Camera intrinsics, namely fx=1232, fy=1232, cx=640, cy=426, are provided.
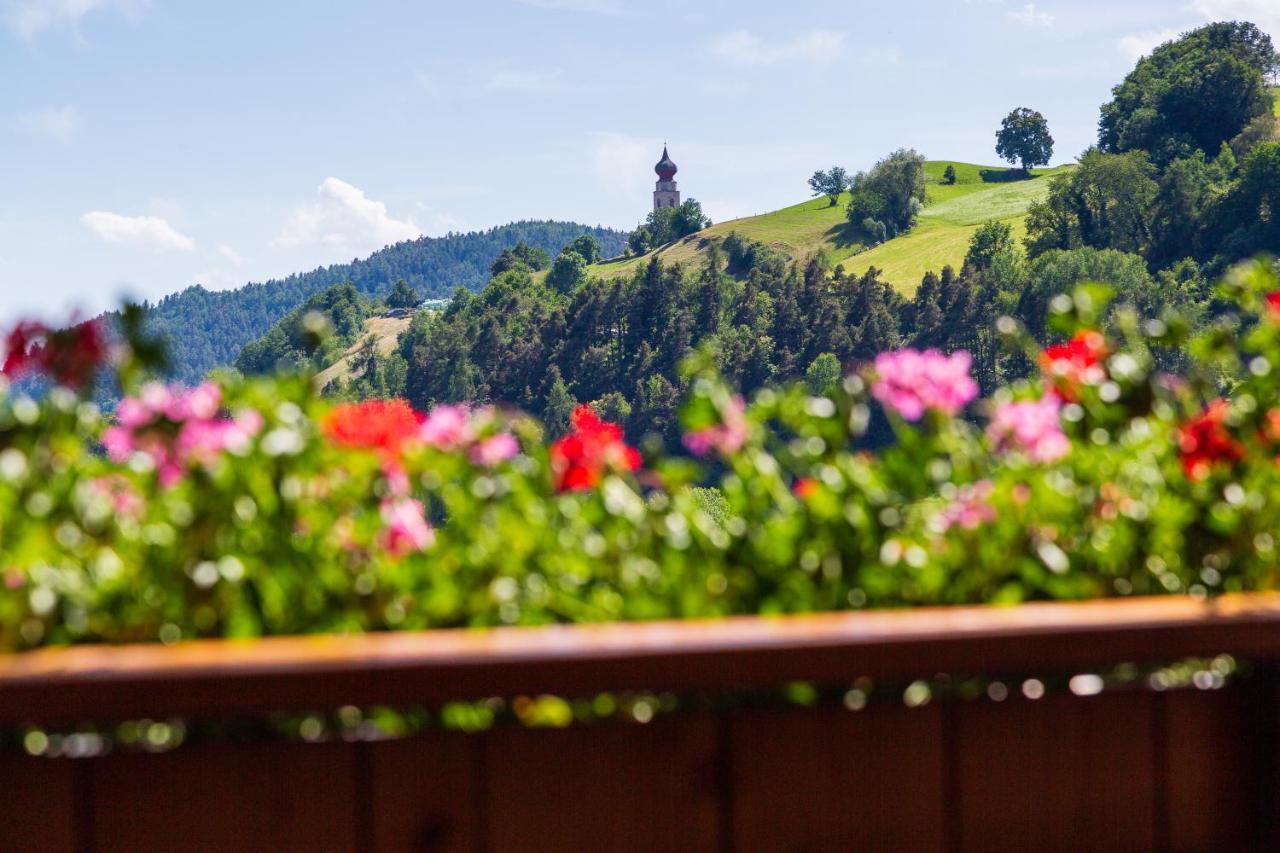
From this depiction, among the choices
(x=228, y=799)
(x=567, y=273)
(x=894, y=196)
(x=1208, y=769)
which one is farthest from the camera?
(x=567, y=273)

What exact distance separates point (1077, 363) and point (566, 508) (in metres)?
0.82

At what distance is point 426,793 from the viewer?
4.30 feet

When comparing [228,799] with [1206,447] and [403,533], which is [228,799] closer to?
[403,533]

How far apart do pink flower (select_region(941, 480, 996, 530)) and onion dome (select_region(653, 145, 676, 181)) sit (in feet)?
419

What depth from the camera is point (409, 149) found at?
108 metres

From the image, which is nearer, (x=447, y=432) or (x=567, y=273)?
(x=447, y=432)

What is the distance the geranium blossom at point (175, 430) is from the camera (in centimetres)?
134

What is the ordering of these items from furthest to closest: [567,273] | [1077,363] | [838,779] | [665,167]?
[665,167] → [567,273] → [1077,363] → [838,779]

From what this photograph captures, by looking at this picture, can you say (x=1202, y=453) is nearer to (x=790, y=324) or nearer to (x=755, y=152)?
(x=790, y=324)

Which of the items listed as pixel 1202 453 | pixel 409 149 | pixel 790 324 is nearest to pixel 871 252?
pixel 790 324

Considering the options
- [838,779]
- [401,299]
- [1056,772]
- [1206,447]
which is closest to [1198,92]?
[1206,447]

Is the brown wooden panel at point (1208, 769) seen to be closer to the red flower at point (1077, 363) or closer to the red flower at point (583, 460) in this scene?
the red flower at point (1077, 363)

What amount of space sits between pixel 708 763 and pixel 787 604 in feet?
0.65

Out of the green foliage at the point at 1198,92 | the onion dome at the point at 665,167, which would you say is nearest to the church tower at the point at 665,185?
the onion dome at the point at 665,167
